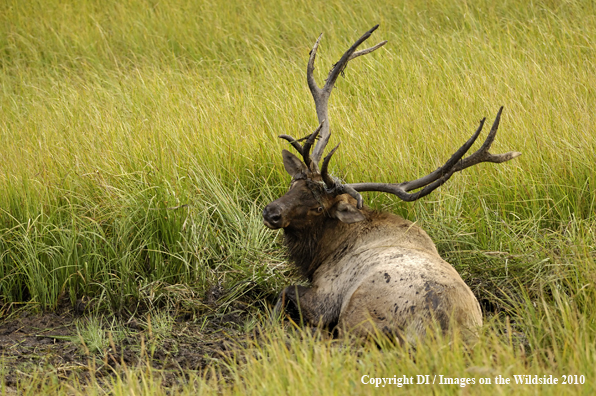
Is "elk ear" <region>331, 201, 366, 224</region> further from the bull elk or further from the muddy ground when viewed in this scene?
the muddy ground

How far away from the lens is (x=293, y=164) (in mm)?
4602

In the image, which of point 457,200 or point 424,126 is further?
point 424,126

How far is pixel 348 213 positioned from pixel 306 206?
0.92 ft

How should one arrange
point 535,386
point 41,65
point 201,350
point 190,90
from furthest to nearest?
point 41,65 < point 190,90 < point 201,350 < point 535,386

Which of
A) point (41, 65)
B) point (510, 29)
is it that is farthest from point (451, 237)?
point (41, 65)

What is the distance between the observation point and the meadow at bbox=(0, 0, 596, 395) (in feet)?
10.8

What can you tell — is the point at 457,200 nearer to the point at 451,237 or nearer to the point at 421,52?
the point at 451,237

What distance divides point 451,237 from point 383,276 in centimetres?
120

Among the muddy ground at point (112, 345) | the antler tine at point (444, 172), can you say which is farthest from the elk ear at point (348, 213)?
the muddy ground at point (112, 345)

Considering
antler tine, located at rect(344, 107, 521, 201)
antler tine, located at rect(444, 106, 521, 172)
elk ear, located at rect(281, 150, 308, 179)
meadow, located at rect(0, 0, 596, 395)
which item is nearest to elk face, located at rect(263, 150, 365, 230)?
elk ear, located at rect(281, 150, 308, 179)

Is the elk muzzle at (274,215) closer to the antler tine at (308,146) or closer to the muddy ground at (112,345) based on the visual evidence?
the antler tine at (308,146)

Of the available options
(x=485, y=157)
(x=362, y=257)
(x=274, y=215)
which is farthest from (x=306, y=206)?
(x=485, y=157)

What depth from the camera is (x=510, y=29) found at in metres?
8.61

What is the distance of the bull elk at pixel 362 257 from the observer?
364 cm
